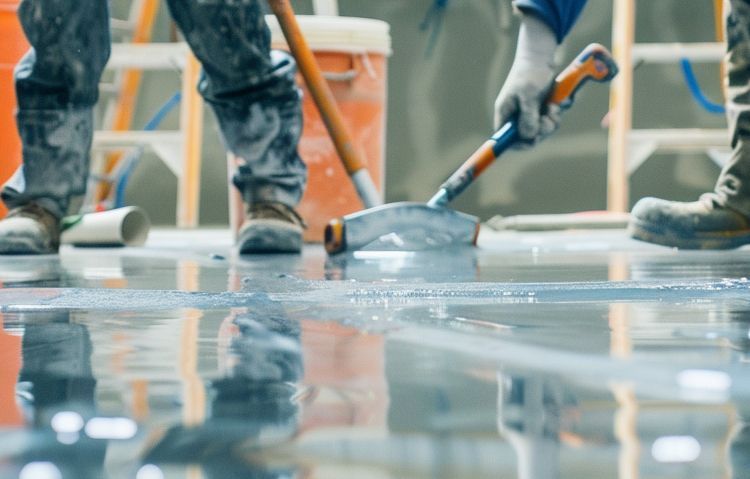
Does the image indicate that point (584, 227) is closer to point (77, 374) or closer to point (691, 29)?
point (691, 29)

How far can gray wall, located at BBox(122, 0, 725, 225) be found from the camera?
13.7 ft

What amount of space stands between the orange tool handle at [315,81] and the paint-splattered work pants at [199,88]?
0.83ft

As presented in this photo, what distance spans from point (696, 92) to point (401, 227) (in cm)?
199

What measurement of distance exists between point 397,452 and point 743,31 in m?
1.93

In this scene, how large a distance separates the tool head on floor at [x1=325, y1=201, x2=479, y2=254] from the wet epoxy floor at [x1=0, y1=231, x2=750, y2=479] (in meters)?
0.90

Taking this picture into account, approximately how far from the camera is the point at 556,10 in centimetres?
204

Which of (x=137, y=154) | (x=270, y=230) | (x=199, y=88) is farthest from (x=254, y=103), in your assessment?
(x=137, y=154)

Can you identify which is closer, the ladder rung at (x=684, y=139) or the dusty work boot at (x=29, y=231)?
the dusty work boot at (x=29, y=231)

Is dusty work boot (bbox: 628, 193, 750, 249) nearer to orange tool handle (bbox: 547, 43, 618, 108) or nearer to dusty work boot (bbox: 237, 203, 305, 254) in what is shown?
orange tool handle (bbox: 547, 43, 618, 108)

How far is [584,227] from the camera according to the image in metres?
3.50

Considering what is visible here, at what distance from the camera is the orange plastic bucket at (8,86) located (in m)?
3.32

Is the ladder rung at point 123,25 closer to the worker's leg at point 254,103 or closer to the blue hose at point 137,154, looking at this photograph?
the blue hose at point 137,154

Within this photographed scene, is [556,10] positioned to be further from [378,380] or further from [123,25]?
[123,25]

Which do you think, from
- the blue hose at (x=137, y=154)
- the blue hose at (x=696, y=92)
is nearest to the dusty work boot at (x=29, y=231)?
the blue hose at (x=137, y=154)
